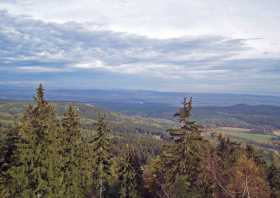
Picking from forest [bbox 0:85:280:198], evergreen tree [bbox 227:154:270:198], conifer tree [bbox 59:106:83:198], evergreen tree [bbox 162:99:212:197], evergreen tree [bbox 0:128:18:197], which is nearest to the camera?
forest [bbox 0:85:280:198]

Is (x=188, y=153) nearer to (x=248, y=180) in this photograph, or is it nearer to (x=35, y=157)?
(x=248, y=180)

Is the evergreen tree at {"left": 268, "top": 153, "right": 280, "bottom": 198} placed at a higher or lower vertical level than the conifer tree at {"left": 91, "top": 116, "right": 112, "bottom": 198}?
lower

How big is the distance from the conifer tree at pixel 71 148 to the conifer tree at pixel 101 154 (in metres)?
2.36

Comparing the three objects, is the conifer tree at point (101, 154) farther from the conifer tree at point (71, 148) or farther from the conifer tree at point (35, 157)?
the conifer tree at point (35, 157)

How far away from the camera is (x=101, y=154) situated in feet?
131

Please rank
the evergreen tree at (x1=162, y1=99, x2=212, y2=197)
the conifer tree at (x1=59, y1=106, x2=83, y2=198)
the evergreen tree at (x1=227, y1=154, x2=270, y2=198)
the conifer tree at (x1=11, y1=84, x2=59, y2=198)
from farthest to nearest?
the conifer tree at (x1=59, y1=106, x2=83, y2=198) < the evergreen tree at (x1=162, y1=99, x2=212, y2=197) < the evergreen tree at (x1=227, y1=154, x2=270, y2=198) < the conifer tree at (x1=11, y1=84, x2=59, y2=198)

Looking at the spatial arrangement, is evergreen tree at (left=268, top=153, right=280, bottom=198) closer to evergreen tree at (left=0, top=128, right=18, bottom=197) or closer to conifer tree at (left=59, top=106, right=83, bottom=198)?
conifer tree at (left=59, top=106, right=83, bottom=198)

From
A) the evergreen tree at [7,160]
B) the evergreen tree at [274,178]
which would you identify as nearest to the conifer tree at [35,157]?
the evergreen tree at [7,160]

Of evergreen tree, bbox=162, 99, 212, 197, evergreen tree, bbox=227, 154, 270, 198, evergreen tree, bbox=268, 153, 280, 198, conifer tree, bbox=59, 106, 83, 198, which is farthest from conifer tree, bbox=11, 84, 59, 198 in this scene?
evergreen tree, bbox=268, 153, 280, 198

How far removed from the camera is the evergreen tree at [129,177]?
40.5 meters

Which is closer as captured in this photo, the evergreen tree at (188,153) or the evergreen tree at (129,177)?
the evergreen tree at (188,153)

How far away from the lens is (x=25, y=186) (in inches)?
1185

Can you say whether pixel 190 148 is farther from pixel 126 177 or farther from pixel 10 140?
pixel 10 140

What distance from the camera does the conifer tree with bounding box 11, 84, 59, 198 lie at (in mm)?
29984
